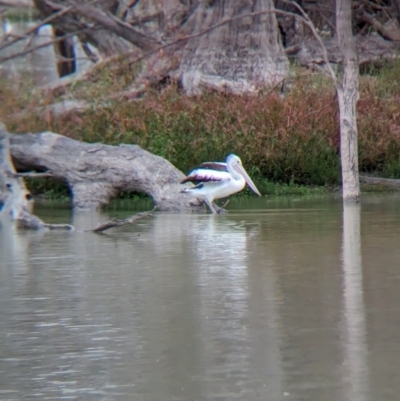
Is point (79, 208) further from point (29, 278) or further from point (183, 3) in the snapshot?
point (183, 3)

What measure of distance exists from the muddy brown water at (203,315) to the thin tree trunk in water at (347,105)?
3866mm

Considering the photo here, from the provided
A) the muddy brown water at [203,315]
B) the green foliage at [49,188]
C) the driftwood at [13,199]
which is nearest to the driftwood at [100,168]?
the green foliage at [49,188]

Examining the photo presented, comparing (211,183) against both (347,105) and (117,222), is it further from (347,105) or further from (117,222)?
(117,222)

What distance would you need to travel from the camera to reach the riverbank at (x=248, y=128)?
744 inches

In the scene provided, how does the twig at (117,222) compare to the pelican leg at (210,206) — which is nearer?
the twig at (117,222)

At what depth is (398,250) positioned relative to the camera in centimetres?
1041

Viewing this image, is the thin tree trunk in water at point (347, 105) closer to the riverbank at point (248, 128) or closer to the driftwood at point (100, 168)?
the riverbank at point (248, 128)

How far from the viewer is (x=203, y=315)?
753cm

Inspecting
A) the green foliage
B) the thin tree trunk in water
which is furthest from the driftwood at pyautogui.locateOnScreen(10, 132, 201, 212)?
the thin tree trunk in water

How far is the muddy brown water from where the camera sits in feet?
19.2

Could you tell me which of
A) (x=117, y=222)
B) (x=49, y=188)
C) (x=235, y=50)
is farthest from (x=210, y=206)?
(x=235, y=50)

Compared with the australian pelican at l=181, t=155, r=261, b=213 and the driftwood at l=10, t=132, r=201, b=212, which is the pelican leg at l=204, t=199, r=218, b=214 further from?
the driftwood at l=10, t=132, r=201, b=212

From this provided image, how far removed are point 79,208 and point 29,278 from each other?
7.45 meters

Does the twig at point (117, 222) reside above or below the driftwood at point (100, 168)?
below
